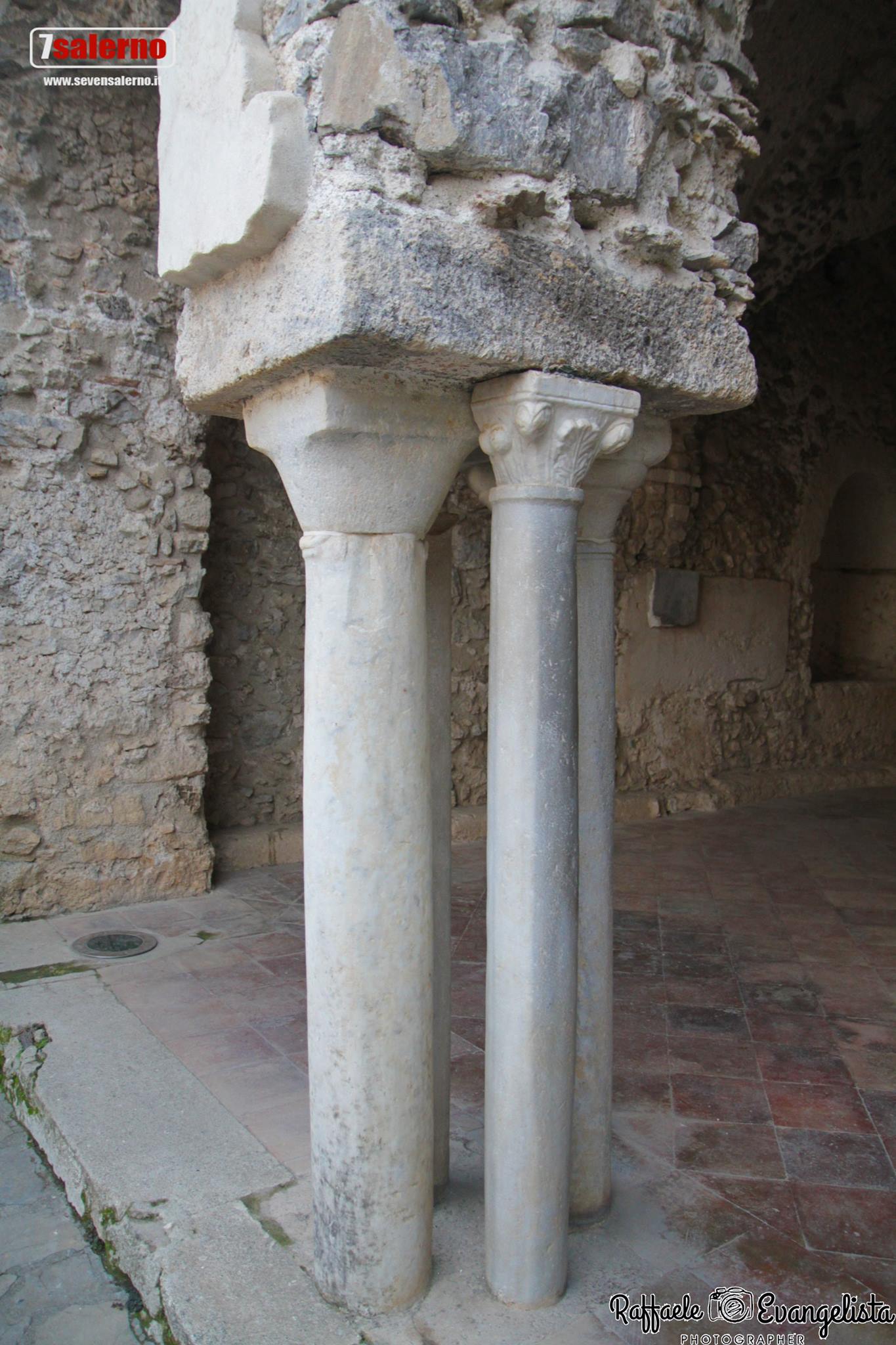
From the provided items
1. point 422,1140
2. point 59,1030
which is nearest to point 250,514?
point 59,1030

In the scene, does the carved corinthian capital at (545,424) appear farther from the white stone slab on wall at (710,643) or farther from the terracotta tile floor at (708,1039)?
the white stone slab on wall at (710,643)

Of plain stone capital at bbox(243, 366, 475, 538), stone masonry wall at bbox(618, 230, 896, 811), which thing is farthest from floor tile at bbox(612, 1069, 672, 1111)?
stone masonry wall at bbox(618, 230, 896, 811)

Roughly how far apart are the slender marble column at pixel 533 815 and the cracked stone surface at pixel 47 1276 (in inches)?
35.2

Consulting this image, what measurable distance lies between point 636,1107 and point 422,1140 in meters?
1.16

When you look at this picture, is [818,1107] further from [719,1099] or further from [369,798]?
[369,798]

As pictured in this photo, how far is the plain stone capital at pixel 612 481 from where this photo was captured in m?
2.24

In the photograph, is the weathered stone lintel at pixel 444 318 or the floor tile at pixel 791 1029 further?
the floor tile at pixel 791 1029

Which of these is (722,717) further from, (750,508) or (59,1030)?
(59,1030)

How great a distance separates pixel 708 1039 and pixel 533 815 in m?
1.89

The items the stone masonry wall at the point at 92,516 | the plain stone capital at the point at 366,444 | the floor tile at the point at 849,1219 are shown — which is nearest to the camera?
the plain stone capital at the point at 366,444

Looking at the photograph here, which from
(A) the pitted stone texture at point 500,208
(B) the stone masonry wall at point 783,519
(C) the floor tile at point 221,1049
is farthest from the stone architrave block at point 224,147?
(B) the stone masonry wall at point 783,519

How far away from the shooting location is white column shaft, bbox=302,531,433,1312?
192 centimetres

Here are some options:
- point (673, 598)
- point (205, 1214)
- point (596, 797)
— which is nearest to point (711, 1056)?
point (596, 797)

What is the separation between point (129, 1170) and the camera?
8.37 feet
